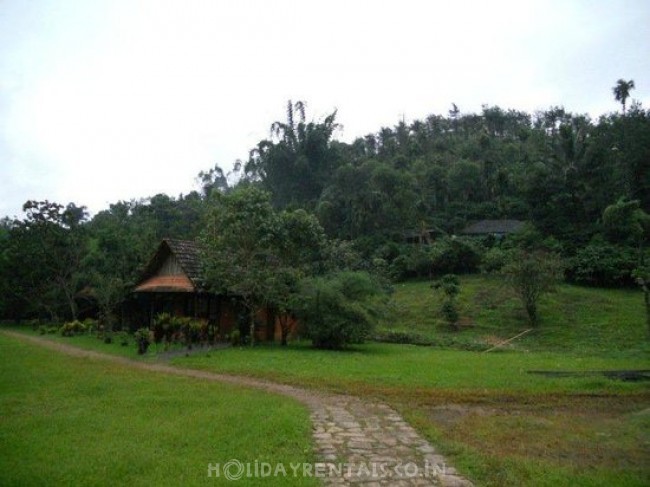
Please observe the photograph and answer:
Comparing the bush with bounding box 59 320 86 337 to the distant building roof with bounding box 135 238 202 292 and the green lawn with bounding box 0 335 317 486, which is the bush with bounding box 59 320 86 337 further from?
the green lawn with bounding box 0 335 317 486

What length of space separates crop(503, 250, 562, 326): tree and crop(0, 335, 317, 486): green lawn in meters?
19.1

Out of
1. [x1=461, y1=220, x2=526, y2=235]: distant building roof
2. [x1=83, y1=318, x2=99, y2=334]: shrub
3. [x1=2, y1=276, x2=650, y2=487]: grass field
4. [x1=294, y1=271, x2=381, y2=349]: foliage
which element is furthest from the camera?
[x1=461, y1=220, x2=526, y2=235]: distant building roof

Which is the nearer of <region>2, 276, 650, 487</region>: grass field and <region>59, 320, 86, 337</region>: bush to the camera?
<region>2, 276, 650, 487</region>: grass field

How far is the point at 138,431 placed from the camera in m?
7.09

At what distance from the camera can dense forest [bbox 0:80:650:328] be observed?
3105cm

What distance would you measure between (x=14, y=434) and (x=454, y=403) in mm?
7308

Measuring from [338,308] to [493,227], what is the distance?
1241 inches

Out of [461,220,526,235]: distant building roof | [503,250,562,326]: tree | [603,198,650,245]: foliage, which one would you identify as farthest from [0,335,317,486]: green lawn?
[461,220,526,235]: distant building roof

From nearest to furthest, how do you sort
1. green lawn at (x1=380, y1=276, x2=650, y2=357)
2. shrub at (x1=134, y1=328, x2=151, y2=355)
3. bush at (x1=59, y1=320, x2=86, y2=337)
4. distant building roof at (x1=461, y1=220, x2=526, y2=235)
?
shrub at (x1=134, y1=328, x2=151, y2=355), green lawn at (x1=380, y1=276, x2=650, y2=357), bush at (x1=59, y1=320, x2=86, y2=337), distant building roof at (x1=461, y1=220, x2=526, y2=235)

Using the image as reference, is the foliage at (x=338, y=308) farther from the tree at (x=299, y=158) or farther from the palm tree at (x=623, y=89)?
the palm tree at (x=623, y=89)

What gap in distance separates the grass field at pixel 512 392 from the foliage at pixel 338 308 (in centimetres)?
76

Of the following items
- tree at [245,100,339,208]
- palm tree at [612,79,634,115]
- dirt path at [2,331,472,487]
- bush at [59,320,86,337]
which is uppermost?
palm tree at [612,79,634,115]

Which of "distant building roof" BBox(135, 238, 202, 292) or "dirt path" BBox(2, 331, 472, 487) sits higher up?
"distant building roof" BBox(135, 238, 202, 292)

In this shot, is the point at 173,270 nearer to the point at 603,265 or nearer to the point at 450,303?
the point at 450,303
